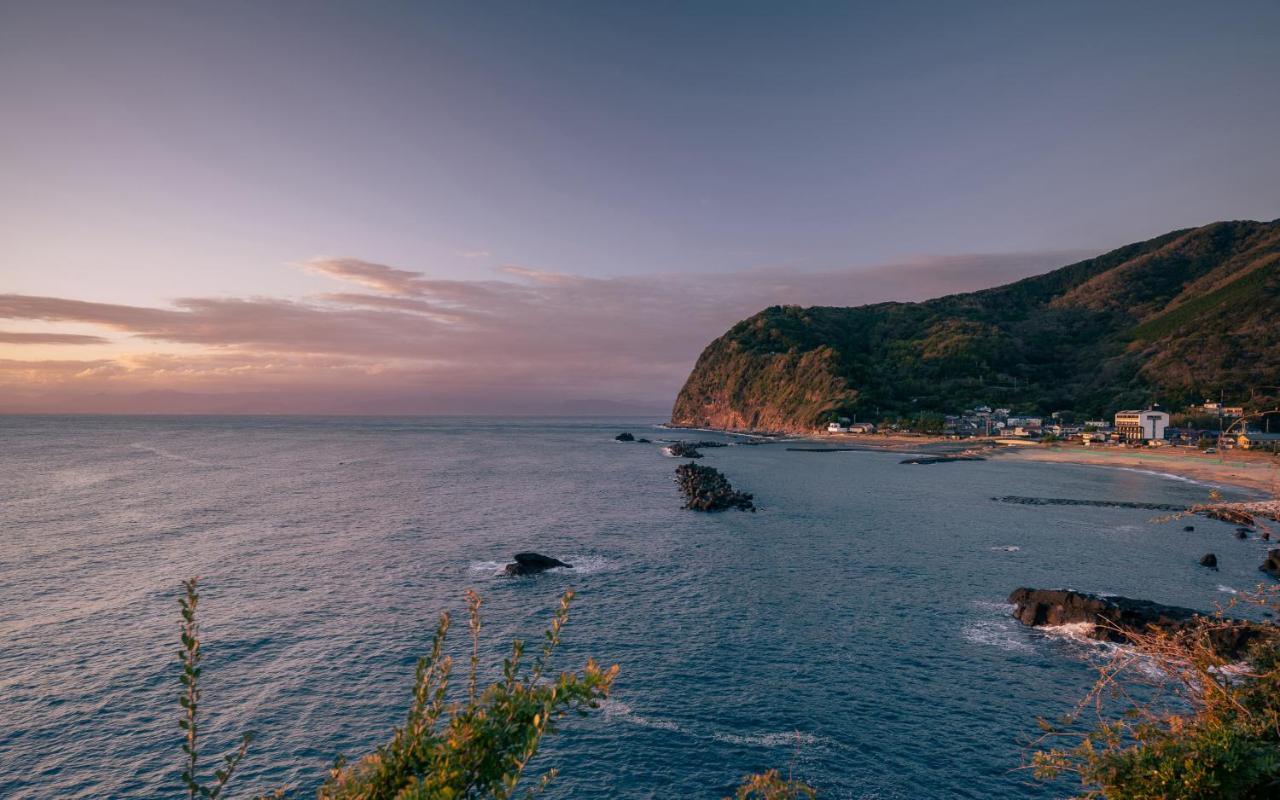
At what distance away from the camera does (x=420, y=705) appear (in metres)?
7.19

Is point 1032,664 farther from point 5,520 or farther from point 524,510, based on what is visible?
point 5,520

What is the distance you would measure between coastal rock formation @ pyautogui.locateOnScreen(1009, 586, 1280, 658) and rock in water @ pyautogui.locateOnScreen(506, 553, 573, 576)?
3134cm

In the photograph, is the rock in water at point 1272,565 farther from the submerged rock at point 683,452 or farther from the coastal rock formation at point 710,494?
the submerged rock at point 683,452

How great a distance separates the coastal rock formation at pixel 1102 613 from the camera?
31405mm

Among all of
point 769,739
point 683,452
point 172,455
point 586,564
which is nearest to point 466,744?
point 769,739

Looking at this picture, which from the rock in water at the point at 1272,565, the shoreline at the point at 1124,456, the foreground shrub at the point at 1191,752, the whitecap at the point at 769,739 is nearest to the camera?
the foreground shrub at the point at 1191,752

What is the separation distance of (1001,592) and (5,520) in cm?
9577

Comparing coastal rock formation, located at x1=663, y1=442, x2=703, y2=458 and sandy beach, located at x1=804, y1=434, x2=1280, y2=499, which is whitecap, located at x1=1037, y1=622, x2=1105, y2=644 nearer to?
sandy beach, located at x1=804, y1=434, x2=1280, y2=499

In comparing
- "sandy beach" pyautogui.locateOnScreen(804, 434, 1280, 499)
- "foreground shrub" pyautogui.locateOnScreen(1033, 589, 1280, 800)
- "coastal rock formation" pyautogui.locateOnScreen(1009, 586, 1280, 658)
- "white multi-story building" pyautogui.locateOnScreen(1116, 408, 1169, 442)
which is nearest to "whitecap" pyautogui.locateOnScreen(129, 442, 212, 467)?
"coastal rock formation" pyautogui.locateOnScreen(1009, 586, 1280, 658)

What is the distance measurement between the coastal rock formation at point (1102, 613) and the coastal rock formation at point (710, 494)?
128 ft

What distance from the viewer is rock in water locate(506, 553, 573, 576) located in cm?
4466

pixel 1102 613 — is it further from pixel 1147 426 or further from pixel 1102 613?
pixel 1147 426

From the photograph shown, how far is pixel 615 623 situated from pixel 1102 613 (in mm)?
27916

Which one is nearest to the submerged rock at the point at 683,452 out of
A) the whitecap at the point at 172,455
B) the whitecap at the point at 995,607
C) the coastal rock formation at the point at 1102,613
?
the whitecap at the point at 172,455
